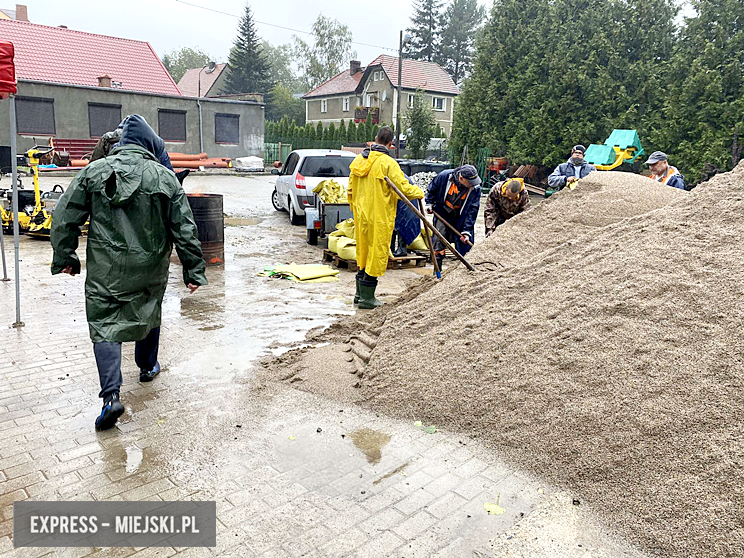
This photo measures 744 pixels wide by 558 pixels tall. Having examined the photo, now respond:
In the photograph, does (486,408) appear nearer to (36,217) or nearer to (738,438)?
(738,438)

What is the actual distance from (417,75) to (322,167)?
114 feet

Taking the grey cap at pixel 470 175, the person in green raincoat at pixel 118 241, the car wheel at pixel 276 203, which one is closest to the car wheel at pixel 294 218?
the car wheel at pixel 276 203

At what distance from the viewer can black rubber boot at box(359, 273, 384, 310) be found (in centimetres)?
639

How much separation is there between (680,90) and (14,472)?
20.4 m

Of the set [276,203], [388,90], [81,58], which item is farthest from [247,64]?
[276,203]

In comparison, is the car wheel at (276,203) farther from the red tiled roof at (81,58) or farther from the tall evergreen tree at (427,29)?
the tall evergreen tree at (427,29)

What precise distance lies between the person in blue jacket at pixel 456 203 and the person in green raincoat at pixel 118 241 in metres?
3.93

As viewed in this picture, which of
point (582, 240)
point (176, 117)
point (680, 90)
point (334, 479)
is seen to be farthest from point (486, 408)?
point (176, 117)

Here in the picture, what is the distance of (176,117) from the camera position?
28.8 m

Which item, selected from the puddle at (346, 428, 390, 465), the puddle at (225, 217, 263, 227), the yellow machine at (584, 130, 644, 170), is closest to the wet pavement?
the puddle at (346, 428, 390, 465)

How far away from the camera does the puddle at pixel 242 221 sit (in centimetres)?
1310

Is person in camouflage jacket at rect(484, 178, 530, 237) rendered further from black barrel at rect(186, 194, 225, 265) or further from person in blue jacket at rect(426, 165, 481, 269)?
black barrel at rect(186, 194, 225, 265)

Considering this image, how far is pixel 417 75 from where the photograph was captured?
146 feet

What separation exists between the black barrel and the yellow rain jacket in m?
2.83
